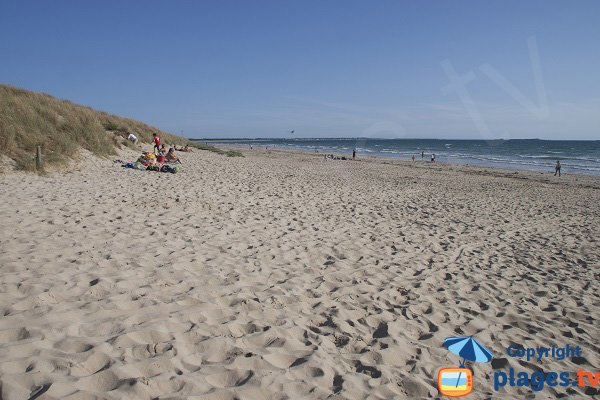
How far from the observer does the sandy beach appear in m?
2.55

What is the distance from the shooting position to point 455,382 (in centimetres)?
284

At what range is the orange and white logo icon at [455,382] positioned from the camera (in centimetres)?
271

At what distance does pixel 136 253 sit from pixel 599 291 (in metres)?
6.60

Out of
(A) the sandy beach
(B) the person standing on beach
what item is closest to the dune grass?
(B) the person standing on beach

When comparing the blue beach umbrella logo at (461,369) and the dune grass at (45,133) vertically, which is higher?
the dune grass at (45,133)

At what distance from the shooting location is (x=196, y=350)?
281 centimetres

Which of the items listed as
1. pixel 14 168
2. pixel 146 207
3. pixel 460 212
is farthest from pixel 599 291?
pixel 14 168

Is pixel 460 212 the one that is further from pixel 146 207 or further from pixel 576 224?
pixel 146 207

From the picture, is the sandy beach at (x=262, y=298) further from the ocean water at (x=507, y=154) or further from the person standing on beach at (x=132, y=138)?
the ocean water at (x=507, y=154)
